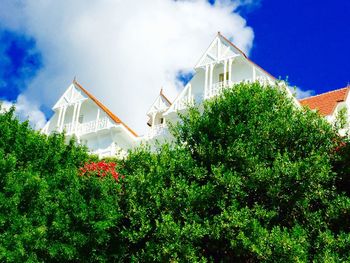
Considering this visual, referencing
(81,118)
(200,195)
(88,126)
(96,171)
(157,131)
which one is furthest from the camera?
(81,118)

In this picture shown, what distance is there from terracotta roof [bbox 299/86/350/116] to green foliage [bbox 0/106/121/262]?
22.6 metres

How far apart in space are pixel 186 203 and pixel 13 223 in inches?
249

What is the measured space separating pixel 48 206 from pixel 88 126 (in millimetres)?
27387

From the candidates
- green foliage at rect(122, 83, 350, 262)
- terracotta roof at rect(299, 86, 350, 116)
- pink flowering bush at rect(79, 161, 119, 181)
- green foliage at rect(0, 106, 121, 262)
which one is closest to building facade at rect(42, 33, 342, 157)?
terracotta roof at rect(299, 86, 350, 116)

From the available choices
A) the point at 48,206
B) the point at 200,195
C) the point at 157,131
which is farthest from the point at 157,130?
the point at 48,206

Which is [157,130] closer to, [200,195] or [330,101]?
[330,101]

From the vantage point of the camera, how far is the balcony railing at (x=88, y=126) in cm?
4228

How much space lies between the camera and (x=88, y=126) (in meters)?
43.3

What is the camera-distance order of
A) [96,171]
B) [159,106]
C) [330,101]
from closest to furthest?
[96,171] < [330,101] < [159,106]

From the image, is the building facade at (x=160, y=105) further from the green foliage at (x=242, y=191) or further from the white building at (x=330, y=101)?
the green foliage at (x=242, y=191)

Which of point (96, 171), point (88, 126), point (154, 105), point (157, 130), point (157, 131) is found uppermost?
point (154, 105)

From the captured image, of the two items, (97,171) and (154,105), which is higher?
(154,105)

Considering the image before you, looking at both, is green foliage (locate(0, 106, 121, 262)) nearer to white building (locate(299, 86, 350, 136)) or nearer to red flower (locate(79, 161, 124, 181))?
red flower (locate(79, 161, 124, 181))

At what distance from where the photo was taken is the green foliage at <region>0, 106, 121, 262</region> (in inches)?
583
